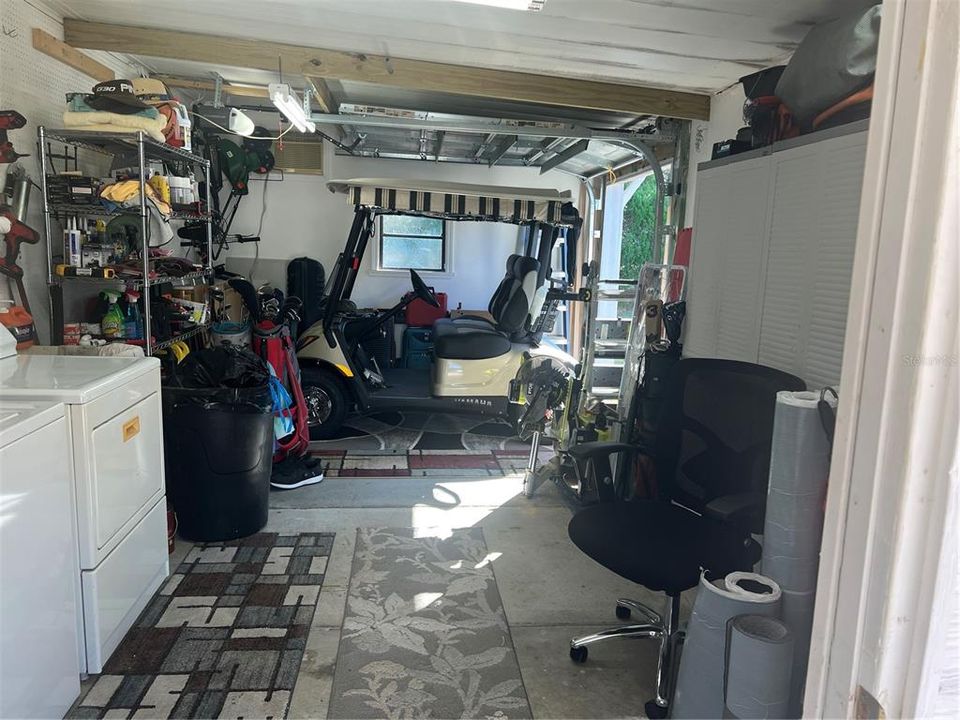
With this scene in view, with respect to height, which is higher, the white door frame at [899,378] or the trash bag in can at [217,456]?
the white door frame at [899,378]

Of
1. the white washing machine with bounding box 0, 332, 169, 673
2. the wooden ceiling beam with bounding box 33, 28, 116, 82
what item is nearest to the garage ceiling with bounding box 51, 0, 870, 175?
the wooden ceiling beam with bounding box 33, 28, 116, 82

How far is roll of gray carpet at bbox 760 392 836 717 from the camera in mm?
1661

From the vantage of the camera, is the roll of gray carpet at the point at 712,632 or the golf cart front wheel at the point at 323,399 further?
the golf cart front wheel at the point at 323,399

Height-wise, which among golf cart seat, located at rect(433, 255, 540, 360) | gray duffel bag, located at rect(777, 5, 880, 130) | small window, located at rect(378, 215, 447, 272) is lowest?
golf cart seat, located at rect(433, 255, 540, 360)

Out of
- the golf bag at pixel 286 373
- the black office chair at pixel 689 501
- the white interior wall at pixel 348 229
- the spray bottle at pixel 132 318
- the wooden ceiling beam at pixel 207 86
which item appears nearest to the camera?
the black office chair at pixel 689 501

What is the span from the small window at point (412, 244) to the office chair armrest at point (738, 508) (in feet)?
18.8

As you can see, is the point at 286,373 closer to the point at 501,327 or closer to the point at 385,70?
the point at 501,327

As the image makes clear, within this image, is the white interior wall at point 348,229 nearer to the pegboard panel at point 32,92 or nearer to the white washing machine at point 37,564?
the pegboard panel at point 32,92

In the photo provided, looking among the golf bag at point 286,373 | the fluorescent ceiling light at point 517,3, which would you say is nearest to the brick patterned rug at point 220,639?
the golf bag at point 286,373

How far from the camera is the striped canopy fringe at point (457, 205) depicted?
470 cm

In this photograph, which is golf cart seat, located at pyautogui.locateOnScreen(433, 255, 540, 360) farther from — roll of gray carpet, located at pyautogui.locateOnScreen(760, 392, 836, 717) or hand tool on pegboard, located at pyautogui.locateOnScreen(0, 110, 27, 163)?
roll of gray carpet, located at pyautogui.locateOnScreen(760, 392, 836, 717)

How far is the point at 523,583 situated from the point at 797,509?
1.50 meters

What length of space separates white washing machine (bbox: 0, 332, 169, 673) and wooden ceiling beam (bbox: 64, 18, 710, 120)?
6.08ft

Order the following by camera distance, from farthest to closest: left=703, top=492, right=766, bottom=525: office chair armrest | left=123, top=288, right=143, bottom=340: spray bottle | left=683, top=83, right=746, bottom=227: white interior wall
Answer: left=683, top=83, right=746, bottom=227: white interior wall
left=123, top=288, right=143, bottom=340: spray bottle
left=703, top=492, right=766, bottom=525: office chair armrest
